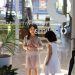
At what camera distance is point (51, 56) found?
16.6 feet

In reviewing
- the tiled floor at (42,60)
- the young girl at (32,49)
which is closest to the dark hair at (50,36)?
the young girl at (32,49)

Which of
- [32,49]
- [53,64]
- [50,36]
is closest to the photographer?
[50,36]

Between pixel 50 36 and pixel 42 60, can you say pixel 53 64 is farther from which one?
pixel 42 60

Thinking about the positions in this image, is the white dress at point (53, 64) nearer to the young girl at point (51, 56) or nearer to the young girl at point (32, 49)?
the young girl at point (51, 56)

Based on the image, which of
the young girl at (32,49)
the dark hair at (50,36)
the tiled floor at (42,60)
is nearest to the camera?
the dark hair at (50,36)

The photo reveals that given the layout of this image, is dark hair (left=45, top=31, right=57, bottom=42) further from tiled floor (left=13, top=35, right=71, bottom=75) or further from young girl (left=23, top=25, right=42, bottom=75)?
tiled floor (left=13, top=35, right=71, bottom=75)

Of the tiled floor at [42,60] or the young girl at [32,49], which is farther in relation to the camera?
the tiled floor at [42,60]

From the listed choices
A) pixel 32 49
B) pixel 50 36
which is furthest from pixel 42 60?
pixel 50 36

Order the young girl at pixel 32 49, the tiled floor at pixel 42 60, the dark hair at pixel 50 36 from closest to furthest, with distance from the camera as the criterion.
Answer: the dark hair at pixel 50 36 → the young girl at pixel 32 49 → the tiled floor at pixel 42 60

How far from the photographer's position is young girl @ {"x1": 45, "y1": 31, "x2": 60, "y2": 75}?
16.4ft

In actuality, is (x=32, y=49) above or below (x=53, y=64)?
above

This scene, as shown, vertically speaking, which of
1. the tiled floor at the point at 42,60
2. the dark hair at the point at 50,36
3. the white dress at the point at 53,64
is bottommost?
the tiled floor at the point at 42,60

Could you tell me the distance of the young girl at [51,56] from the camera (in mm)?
5008

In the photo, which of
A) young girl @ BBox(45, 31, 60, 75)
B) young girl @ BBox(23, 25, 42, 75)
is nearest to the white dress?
young girl @ BBox(45, 31, 60, 75)
